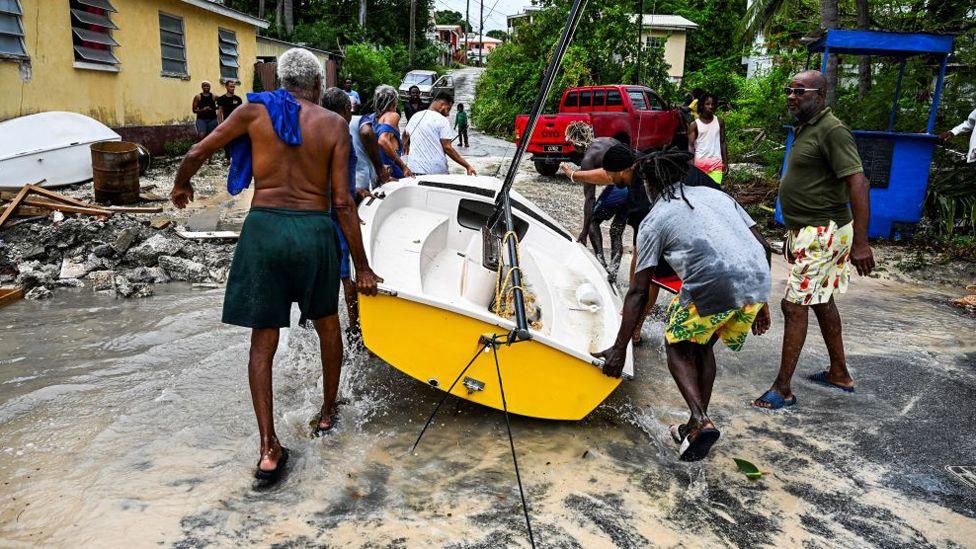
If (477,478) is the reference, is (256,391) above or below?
above

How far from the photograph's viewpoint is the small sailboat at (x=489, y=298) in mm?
3359

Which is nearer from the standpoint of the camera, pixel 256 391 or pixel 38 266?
pixel 256 391

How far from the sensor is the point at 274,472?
3.04 meters

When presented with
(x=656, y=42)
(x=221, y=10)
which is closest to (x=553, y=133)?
(x=221, y=10)

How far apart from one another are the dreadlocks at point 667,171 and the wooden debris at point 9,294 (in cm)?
544

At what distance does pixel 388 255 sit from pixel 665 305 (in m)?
2.71

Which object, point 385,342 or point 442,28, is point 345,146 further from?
point 442,28

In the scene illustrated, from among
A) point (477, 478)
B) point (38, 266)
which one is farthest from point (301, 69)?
point (38, 266)

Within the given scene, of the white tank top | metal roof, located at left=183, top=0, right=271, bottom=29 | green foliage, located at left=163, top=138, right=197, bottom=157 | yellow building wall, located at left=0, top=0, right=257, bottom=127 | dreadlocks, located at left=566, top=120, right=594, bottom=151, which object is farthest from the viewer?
metal roof, located at left=183, top=0, right=271, bottom=29

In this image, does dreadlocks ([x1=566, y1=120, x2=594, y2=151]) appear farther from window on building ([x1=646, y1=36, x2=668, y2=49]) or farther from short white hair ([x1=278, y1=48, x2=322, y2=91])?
window on building ([x1=646, y1=36, x2=668, y2=49])

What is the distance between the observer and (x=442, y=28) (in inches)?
2876

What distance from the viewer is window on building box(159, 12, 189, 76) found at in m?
13.5

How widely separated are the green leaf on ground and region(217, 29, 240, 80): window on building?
15863 mm

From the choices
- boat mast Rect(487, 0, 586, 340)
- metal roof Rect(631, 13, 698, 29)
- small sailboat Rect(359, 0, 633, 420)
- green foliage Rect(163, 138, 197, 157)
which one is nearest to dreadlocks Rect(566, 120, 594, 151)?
small sailboat Rect(359, 0, 633, 420)
